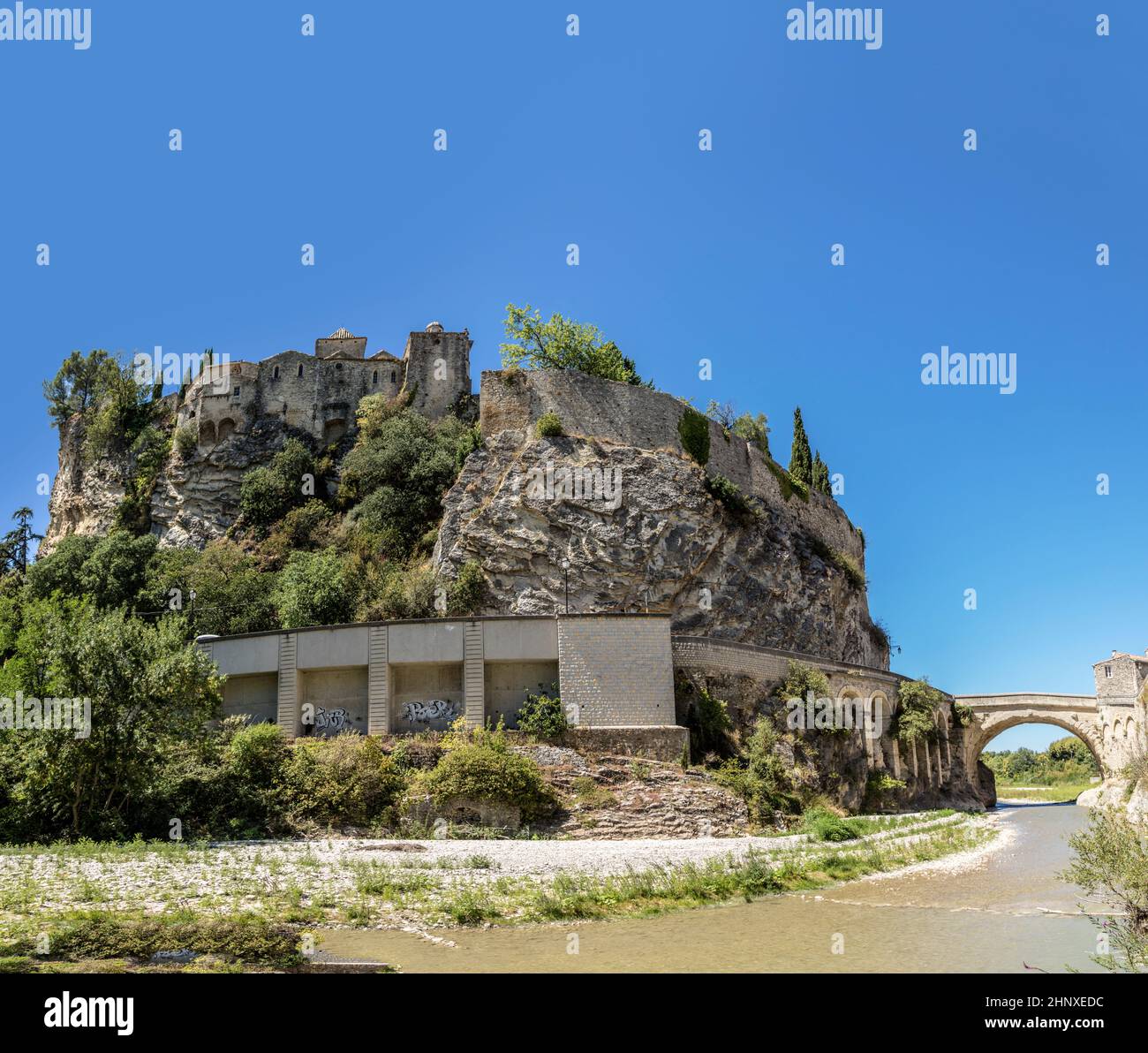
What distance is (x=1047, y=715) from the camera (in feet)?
215

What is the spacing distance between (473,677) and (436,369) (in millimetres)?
30237

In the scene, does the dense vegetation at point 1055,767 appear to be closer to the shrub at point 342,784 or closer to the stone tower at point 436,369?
the stone tower at point 436,369

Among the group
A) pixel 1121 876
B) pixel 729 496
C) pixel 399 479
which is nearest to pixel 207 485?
pixel 399 479

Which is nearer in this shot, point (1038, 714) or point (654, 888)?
point (654, 888)

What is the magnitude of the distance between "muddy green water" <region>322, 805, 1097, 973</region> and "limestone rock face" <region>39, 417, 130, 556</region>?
51.4 metres

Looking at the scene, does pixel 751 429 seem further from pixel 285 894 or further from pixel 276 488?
pixel 285 894

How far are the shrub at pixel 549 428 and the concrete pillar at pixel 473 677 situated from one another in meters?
14.5

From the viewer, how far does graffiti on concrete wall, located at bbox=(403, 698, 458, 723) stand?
32125mm

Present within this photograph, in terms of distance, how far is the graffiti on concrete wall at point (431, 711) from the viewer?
32.1 m

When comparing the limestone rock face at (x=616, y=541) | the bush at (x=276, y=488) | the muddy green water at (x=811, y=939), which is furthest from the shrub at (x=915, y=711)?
the bush at (x=276, y=488)

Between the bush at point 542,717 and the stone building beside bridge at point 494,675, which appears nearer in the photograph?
the bush at point 542,717
